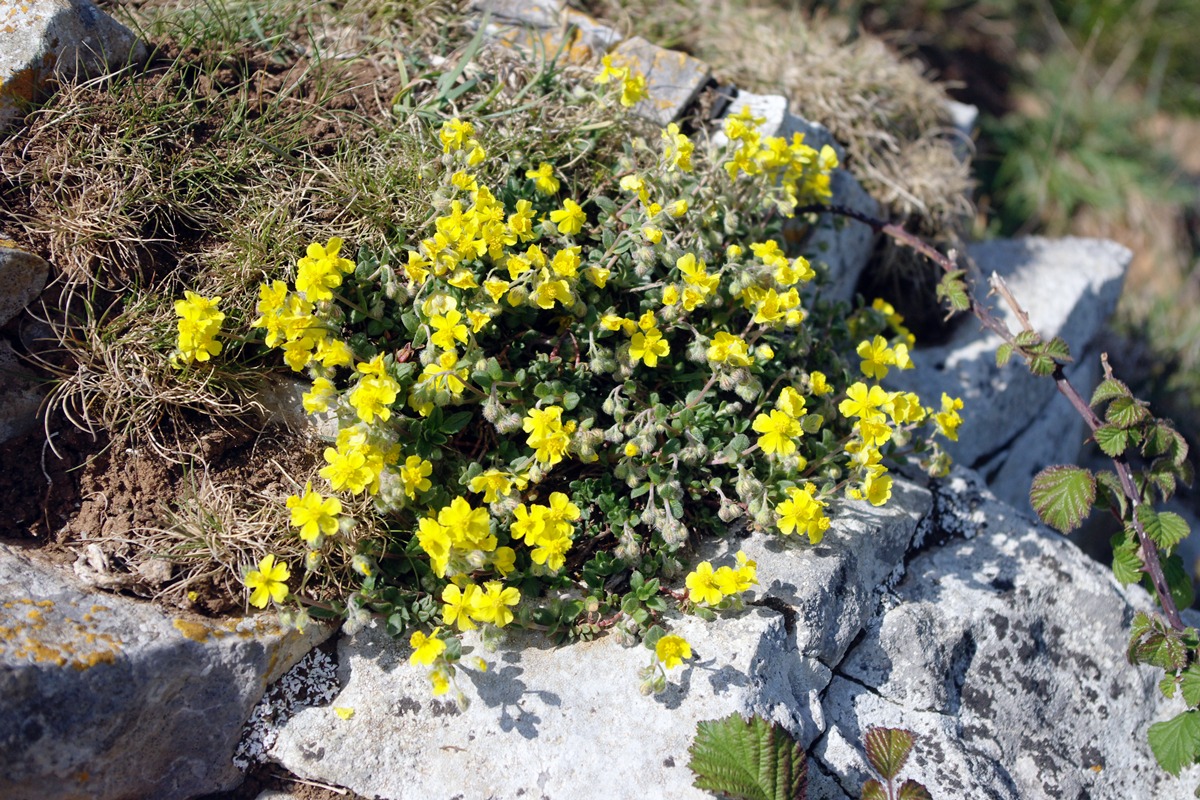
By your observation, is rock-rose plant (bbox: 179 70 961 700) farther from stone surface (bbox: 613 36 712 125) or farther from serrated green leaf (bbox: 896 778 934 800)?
serrated green leaf (bbox: 896 778 934 800)

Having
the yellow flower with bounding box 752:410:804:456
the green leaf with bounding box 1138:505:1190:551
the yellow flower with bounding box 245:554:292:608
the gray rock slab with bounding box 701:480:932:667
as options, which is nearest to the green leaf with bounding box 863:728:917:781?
the gray rock slab with bounding box 701:480:932:667

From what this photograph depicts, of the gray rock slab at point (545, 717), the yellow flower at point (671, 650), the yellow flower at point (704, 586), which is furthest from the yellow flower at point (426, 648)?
the yellow flower at point (704, 586)

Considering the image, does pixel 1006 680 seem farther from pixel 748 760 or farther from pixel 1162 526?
pixel 748 760

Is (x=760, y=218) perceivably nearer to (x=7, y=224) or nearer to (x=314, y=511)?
Answer: (x=314, y=511)

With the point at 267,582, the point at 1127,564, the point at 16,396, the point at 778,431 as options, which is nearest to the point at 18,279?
the point at 16,396

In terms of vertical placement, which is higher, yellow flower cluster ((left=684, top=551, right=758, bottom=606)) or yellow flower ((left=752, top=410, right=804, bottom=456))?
yellow flower ((left=752, top=410, right=804, bottom=456))

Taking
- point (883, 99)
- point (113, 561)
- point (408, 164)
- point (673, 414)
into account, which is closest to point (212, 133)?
point (408, 164)
